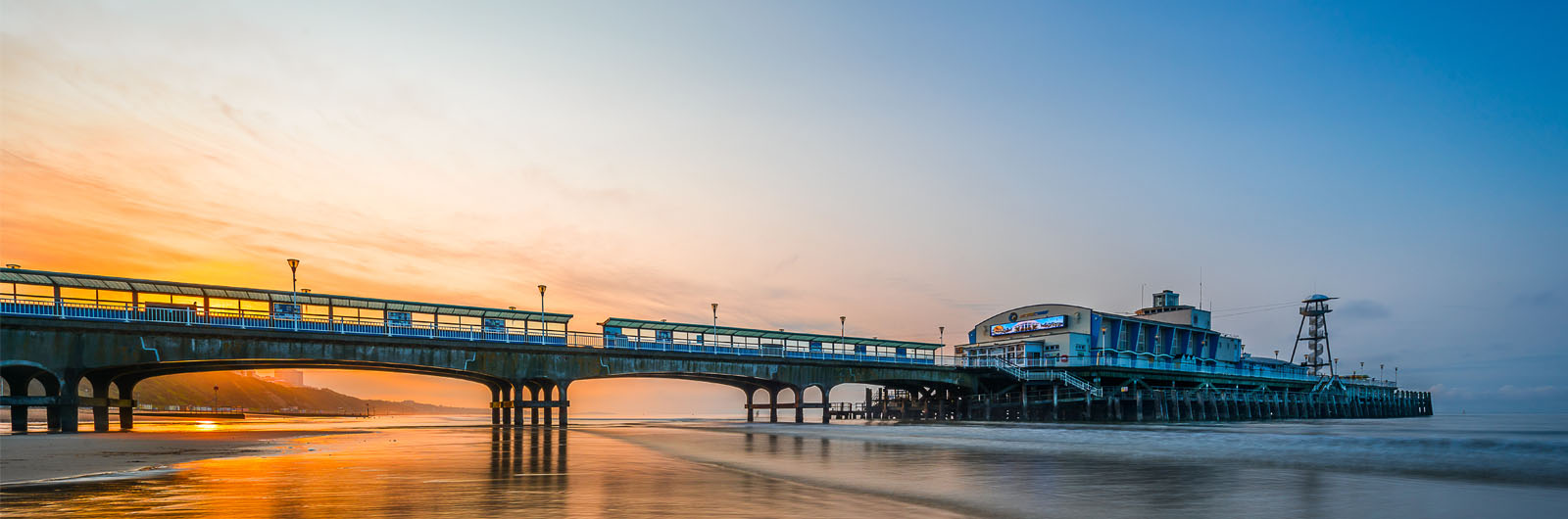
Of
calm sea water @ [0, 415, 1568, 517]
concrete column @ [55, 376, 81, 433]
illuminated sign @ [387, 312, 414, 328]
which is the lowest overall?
concrete column @ [55, 376, 81, 433]

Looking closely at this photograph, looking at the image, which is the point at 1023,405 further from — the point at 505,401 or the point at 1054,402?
the point at 505,401

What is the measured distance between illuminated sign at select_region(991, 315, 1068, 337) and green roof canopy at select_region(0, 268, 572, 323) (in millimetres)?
52419

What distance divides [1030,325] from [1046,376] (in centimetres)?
1429

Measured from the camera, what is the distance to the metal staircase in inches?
2886

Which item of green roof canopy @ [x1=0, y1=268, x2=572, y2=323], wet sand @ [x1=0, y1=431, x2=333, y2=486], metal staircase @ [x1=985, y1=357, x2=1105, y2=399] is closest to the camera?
wet sand @ [x1=0, y1=431, x2=333, y2=486]

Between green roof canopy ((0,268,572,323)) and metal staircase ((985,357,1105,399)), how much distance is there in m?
40.0

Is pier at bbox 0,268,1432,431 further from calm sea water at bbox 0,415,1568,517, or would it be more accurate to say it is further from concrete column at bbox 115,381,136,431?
calm sea water at bbox 0,415,1568,517

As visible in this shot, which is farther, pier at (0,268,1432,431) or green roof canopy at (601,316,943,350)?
green roof canopy at (601,316,943,350)

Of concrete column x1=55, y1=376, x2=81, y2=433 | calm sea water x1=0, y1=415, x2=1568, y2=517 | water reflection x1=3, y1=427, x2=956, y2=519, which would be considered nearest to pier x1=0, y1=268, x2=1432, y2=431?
concrete column x1=55, y1=376, x2=81, y2=433

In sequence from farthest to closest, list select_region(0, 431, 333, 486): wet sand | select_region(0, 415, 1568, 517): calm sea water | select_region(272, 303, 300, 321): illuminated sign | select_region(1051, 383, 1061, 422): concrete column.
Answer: select_region(1051, 383, 1061, 422): concrete column
select_region(272, 303, 300, 321): illuminated sign
select_region(0, 431, 333, 486): wet sand
select_region(0, 415, 1568, 517): calm sea water

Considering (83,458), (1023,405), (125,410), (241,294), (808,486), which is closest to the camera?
(808,486)

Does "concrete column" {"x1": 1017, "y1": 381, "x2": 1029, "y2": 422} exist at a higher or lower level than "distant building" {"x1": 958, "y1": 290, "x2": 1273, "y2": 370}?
lower

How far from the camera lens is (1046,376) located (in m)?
74.9

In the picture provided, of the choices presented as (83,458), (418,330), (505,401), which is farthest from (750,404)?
(83,458)
